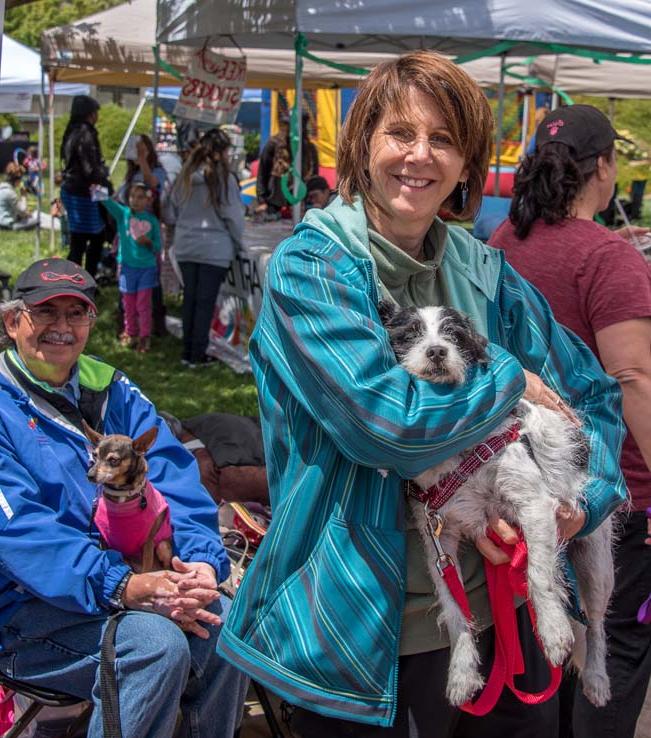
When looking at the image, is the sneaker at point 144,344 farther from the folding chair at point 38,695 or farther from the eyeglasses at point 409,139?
the eyeglasses at point 409,139

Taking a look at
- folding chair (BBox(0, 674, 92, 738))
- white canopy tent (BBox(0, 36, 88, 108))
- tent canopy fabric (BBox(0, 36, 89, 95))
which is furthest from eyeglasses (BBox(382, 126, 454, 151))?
tent canopy fabric (BBox(0, 36, 89, 95))

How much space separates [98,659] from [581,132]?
2.23 m

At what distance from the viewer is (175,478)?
136 inches

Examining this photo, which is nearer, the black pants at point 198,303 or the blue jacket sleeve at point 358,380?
the blue jacket sleeve at point 358,380

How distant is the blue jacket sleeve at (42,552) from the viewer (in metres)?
2.79

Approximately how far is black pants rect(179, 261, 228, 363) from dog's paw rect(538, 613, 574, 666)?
7.05 metres

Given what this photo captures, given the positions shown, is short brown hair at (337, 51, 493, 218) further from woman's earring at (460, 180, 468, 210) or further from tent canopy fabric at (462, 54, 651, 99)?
tent canopy fabric at (462, 54, 651, 99)

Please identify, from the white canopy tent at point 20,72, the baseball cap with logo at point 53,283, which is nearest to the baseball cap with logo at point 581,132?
the baseball cap with logo at point 53,283

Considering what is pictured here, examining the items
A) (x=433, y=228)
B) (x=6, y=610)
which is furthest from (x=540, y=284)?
(x=6, y=610)

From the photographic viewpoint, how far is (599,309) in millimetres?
2762

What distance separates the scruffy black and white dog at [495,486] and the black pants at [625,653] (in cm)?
101

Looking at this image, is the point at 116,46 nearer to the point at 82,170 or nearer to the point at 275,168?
the point at 82,170

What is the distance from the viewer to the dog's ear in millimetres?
1913

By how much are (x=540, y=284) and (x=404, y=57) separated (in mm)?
1128
